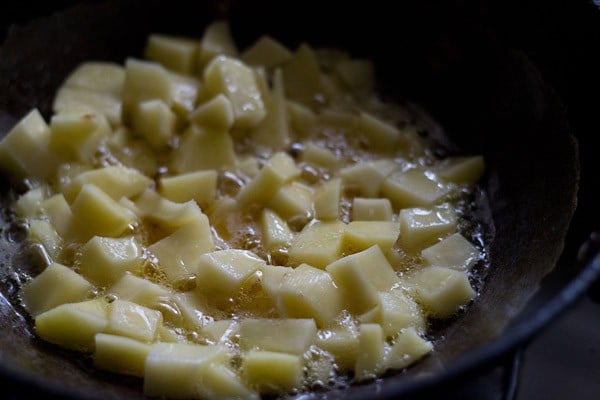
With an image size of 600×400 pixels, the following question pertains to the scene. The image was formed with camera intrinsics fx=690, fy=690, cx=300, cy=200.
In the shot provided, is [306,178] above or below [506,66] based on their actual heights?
below

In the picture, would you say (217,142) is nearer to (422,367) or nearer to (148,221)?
(148,221)

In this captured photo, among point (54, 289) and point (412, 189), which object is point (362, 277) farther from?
point (54, 289)

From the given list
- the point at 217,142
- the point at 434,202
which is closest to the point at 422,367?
the point at 434,202

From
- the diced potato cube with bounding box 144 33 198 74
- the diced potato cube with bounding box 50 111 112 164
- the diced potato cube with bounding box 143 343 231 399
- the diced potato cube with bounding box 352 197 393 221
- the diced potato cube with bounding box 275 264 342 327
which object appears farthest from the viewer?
the diced potato cube with bounding box 144 33 198 74

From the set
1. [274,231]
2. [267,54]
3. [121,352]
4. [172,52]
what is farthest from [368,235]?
[172,52]

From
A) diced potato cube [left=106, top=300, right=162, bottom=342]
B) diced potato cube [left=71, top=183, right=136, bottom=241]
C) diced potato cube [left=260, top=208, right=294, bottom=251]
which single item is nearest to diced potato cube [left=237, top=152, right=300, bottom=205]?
diced potato cube [left=260, top=208, right=294, bottom=251]

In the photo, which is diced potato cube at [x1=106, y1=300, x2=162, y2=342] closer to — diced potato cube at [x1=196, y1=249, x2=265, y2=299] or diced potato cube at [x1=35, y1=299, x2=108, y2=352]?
diced potato cube at [x1=35, y1=299, x2=108, y2=352]
